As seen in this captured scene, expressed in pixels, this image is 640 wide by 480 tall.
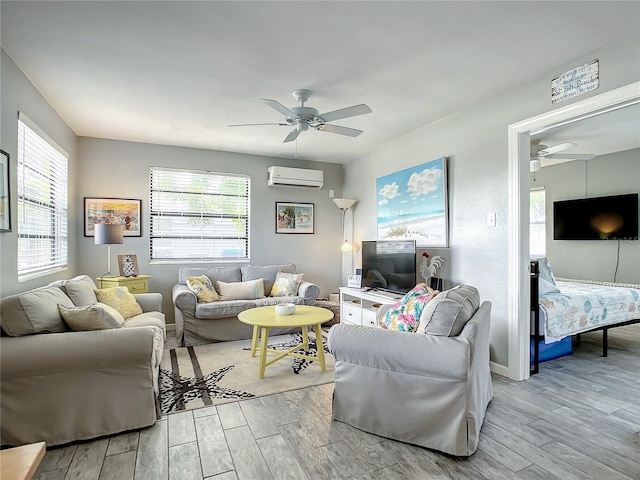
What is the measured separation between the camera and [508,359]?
308 centimetres

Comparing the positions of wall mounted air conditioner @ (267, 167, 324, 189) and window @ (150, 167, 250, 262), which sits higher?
wall mounted air conditioner @ (267, 167, 324, 189)

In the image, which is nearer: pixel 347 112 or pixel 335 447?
pixel 335 447

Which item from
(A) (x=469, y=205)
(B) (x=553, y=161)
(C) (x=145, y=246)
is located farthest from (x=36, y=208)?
(B) (x=553, y=161)

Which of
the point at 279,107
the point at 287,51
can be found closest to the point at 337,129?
the point at 279,107

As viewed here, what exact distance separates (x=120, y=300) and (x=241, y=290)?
142 centimetres

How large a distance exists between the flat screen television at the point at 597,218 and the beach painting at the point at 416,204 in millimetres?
3412

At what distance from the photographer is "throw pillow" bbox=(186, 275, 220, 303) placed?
4.21 metres

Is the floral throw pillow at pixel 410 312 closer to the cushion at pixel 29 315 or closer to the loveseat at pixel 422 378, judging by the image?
the loveseat at pixel 422 378

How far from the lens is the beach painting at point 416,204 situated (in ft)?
12.5

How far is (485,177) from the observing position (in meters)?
3.32

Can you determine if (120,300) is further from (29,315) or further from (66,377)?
(66,377)

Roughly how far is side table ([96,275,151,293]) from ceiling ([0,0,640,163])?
1.80 m

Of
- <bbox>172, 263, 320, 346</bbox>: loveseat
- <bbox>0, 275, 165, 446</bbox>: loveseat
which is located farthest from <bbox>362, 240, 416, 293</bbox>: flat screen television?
<bbox>0, 275, 165, 446</bbox>: loveseat

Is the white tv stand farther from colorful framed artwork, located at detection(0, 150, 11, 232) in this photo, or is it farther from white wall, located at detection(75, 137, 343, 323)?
colorful framed artwork, located at detection(0, 150, 11, 232)
